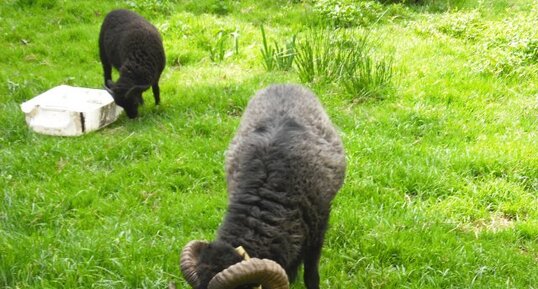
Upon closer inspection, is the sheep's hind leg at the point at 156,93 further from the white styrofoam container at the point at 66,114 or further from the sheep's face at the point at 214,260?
the sheep's face at the point at 214,260

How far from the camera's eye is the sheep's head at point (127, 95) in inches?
289

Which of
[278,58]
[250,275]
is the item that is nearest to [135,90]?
[278,58]

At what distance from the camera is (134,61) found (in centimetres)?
751

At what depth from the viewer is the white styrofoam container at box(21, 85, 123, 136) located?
7004 mm

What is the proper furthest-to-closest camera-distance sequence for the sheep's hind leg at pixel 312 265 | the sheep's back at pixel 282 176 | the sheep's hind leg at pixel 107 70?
the sheep's hind leg at pixel 107 70 → the sheep's hind leg at pixel 312 265 → the sheep's back at pixel 282 176

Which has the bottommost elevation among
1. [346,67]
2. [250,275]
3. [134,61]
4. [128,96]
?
[128,96]

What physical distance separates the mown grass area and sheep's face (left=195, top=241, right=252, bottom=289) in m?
1.27

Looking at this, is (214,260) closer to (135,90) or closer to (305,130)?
(305,130)

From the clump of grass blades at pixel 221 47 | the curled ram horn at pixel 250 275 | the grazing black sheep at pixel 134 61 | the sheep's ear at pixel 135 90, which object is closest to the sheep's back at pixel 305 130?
the curled ram horn at pixel 250 275

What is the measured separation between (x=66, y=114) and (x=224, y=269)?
16.0 feet

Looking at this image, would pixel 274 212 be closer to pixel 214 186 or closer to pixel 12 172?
pixel 214 186

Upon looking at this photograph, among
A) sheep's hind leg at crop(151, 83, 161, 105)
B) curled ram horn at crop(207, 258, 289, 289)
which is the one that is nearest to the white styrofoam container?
sheep's hind leg at crop(151, 83, 161, 105)

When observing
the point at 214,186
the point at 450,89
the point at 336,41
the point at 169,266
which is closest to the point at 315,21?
the point at 336,41

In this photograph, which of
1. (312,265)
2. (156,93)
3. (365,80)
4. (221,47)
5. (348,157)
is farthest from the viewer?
(221,47)
